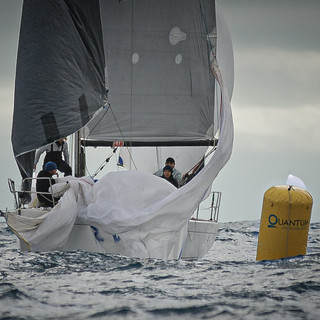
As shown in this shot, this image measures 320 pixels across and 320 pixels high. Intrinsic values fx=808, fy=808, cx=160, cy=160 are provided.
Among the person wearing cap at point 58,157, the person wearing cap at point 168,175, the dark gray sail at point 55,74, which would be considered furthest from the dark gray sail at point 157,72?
the dark gray sail at point 55,74

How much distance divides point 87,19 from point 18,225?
159 inches

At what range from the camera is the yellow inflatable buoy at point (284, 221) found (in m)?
12.2

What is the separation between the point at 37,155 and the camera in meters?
17.8

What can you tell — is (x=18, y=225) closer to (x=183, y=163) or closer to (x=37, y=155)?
(x=37, y=155)

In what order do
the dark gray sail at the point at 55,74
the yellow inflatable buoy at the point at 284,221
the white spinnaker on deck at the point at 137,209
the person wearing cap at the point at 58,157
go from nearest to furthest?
1. the white spinnaker on deck at the point at 137,209
2. the yellow inflatable buoy at the point at 284,221
3. the dark gray sail at the point at 55,74
4. the person wearing cap at the point at 58,157

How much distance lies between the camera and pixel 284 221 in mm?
12188

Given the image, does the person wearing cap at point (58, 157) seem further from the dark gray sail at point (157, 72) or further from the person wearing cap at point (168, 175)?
the person wearing cap at point (168, 175)

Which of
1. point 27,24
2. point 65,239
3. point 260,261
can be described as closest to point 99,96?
point 27,24

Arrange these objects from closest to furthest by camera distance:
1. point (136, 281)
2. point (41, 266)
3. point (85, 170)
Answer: point (136, 281), point (41, 266), point (85, 170)

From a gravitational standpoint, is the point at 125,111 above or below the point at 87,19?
below

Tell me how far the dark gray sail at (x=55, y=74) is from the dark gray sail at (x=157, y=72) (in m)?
2.47

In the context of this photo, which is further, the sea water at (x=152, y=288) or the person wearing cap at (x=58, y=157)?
the person wearing cap at (x=58, y=157)

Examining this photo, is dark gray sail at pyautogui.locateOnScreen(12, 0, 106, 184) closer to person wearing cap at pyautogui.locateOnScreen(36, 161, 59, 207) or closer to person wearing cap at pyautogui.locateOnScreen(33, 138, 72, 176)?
person wearing cap at pyautogui.locateOnScreen(36, 161, 59, 207)

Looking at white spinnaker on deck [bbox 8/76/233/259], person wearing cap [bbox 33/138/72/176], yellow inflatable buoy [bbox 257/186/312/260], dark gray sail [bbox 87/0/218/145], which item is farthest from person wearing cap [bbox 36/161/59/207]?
dark gray sail [bbox 87/0/218/145]
